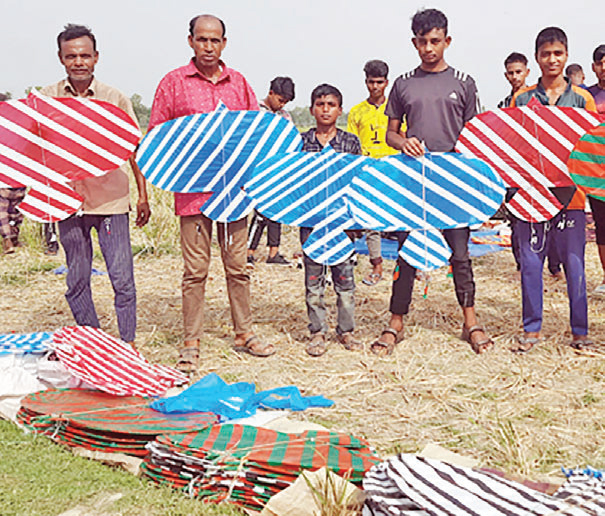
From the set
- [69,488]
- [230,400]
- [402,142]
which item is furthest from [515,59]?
[69,488]

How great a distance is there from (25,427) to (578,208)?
321cm

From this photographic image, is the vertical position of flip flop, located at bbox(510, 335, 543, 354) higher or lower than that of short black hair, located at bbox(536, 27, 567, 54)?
lower

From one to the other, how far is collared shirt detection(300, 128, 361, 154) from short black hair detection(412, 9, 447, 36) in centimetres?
74

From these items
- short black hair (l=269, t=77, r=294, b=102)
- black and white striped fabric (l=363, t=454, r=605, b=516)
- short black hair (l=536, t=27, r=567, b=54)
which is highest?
short black hair (l=536, t=27, r=567, b=54)

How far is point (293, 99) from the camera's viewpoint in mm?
7055

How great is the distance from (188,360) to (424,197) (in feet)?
5.56

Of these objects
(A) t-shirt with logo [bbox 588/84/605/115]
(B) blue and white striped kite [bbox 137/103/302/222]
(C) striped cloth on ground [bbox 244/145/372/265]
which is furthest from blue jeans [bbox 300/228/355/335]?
(A) t-shirt with logo [bbox 588/84/605/115]

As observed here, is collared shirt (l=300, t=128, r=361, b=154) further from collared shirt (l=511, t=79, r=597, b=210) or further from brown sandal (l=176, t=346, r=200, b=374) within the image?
brown sandal (l=176, t=346, r=200, b=374)

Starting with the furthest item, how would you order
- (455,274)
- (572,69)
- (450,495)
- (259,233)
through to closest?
(572,69), (259,233), (455,274), (450,495)

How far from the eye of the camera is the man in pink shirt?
13.3 ft

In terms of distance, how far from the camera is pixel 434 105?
4176 millimetres

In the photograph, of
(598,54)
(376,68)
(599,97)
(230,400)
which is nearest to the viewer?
(230,400)

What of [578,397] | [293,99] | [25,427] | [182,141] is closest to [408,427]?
[578,397]

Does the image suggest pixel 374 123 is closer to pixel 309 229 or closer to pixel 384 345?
pixel 309 229
